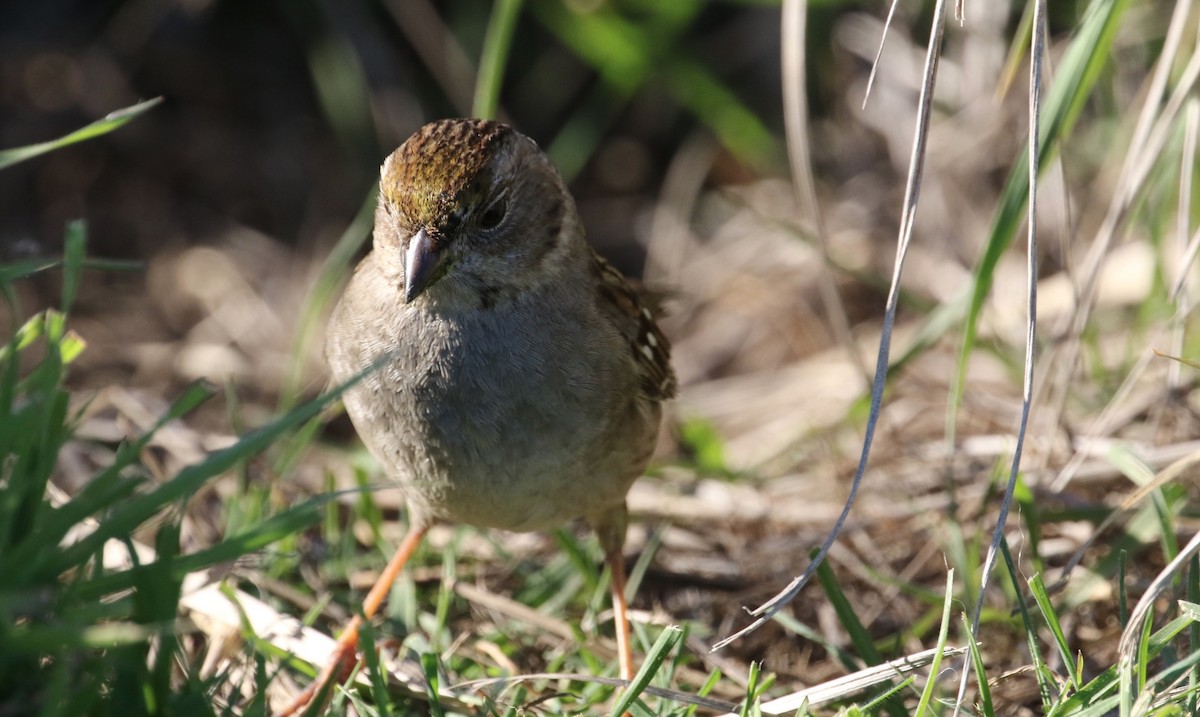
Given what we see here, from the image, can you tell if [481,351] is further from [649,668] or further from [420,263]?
[649,668]

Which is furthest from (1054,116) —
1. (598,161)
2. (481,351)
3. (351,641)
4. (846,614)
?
(598,161)

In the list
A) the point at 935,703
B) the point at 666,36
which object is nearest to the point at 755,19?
the point at 666,36

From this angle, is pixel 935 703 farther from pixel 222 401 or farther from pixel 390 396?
pixel 222 401

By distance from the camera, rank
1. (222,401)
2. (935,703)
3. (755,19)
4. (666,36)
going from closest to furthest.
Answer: (935,703) → (222,401) → (666,36) → (755,19)

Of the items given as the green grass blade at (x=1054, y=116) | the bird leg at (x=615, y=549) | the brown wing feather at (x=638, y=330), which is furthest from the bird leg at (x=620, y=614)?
the green grass blade at (x=1054, y=116)

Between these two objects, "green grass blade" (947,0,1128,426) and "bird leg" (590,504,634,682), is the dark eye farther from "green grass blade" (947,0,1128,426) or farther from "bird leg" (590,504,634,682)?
"green grass blade" (947,0,1128,426)

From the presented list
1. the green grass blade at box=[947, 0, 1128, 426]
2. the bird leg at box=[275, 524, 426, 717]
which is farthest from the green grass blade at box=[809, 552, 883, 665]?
the bird leg at box=[275, 524, 426, 717]

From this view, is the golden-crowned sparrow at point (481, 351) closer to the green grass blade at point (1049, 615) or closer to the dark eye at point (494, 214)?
the dark eye at point (494, 214)

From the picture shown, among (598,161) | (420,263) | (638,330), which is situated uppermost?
(420,263)
